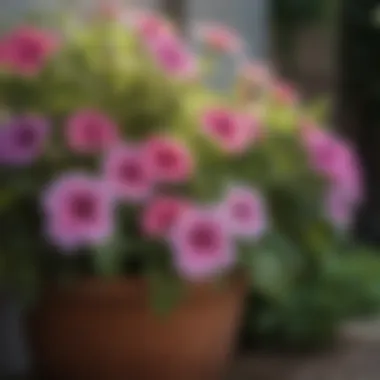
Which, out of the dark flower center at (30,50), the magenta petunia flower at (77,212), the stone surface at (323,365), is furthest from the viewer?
the stone surface at (323,365)

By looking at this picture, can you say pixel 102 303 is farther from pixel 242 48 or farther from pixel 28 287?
pixel 242 48

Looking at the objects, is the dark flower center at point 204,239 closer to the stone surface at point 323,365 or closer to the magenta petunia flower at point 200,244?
the magenta petunia flower at point 200,244

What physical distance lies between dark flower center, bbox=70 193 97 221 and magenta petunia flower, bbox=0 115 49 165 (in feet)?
0.21

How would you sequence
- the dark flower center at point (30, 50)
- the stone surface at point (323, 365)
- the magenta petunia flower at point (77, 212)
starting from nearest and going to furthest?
the magenta petunia flower at point (77, 212) → the dark flower center at point (30, 50) → the stone surface at point (323, 365)

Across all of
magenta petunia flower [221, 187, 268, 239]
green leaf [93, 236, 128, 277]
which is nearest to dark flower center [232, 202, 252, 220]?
magenta petunia flower [221, 187, 268, 239]

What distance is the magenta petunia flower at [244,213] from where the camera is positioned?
0.89 meters

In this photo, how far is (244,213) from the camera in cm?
90

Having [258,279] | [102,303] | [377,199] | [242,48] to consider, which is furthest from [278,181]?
[377,199]

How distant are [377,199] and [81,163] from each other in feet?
2.35

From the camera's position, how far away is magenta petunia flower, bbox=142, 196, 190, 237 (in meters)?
0.86

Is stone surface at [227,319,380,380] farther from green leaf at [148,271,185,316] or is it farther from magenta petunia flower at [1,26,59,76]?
magenta petunia flower at [1,26,59,76]

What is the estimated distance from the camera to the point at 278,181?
959 millimetres

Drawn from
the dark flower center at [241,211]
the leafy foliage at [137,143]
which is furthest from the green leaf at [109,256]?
the dark flower center at [241,211]

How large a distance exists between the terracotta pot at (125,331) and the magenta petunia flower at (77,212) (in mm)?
55
